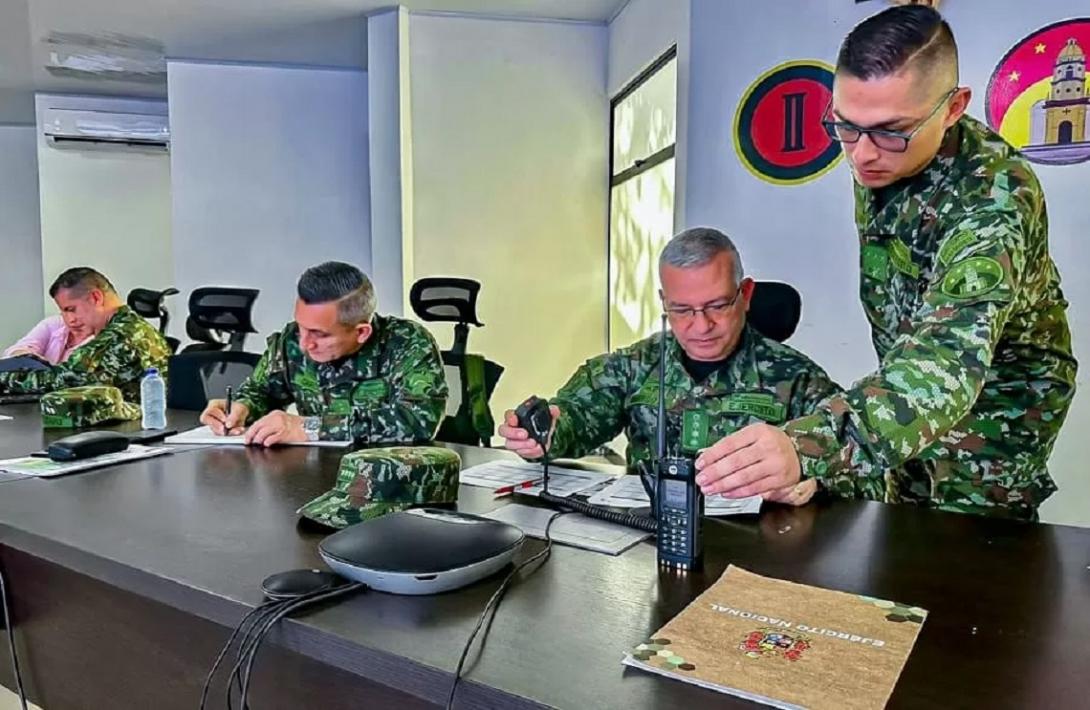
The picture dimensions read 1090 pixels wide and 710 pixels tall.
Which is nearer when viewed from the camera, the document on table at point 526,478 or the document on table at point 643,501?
the document on table at point 643,501

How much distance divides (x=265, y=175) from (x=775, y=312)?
168 inches

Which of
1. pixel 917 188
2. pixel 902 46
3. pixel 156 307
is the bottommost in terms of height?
pixel 156 307

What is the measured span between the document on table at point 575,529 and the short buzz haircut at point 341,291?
40.4 inches

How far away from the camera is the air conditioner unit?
6.33 metres

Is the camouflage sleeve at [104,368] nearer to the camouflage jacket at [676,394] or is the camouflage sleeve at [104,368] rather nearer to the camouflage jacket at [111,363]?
the camouflage jacket at [111,363]

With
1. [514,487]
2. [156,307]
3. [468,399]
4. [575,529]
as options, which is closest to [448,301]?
[468,399]

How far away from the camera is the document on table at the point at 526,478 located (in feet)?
4.48

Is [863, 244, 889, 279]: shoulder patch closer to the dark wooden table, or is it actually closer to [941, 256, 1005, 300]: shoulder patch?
[941, 256, 1005, 300]: shoulder patch

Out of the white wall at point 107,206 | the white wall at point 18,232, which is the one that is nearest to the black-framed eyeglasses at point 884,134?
the white wall at point 107,206

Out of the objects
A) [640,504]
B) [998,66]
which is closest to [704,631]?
[640,504]

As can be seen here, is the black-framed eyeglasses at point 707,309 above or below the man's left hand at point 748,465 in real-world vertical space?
above

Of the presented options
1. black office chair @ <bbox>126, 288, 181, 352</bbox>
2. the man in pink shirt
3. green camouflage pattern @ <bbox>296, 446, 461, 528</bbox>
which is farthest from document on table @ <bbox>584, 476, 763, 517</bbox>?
black office chair @ <bbox>126, 288, 181, 352</bbox>

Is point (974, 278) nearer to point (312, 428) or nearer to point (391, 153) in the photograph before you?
point (312, 428)

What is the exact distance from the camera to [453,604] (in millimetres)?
869
